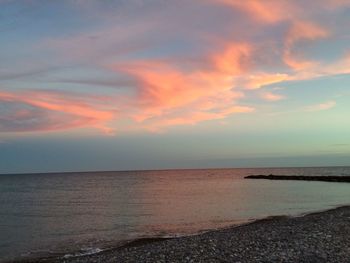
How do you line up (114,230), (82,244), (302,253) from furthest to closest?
(114,230) → (82,244) → (302,253)

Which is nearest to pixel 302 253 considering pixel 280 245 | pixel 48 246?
pixel 280 245

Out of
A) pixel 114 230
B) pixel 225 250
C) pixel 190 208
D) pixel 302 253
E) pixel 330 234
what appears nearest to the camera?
pixel 302 253

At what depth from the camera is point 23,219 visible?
3875 centimetres

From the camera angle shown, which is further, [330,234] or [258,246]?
[330,234]

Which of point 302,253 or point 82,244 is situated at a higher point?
point 302,253

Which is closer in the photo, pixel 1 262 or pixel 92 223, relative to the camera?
pixel 1 262

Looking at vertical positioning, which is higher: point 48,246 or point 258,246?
point 258,246

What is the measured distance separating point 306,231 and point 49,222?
24539mm

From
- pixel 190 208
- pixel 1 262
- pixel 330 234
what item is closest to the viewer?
pixel 330 234

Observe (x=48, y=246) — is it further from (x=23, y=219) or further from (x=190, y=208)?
(x=190, y=208)

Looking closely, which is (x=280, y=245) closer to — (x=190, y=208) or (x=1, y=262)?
(x=1, y=262)

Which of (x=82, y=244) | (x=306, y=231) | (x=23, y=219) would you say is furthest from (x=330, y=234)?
(x=23, y=219)

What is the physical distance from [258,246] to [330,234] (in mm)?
4642

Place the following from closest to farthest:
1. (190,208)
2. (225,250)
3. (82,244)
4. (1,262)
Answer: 1. (225,250)
2. (1,262)
3. (82,244)
4. (190,208)
